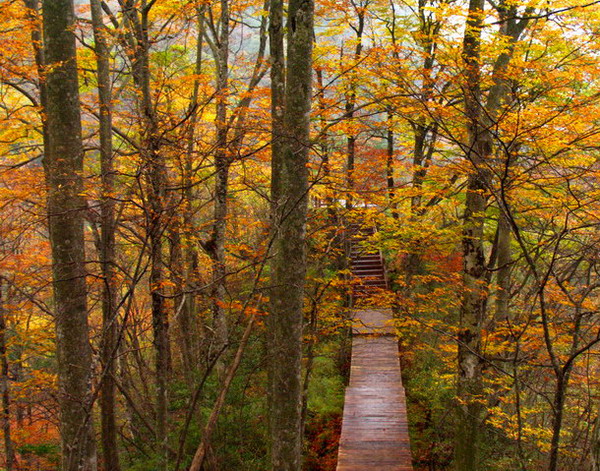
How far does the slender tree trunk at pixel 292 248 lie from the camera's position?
4.06 meters

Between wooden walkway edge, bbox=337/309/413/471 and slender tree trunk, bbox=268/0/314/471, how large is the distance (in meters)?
3.74

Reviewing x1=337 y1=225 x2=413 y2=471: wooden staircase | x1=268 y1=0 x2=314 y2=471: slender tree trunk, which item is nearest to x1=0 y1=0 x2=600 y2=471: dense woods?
x1=268 y1=0 x2=314 y2=471: slender tree trunk

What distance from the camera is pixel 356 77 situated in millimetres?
10641

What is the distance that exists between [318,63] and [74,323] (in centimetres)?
932

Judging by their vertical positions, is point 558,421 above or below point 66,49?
below

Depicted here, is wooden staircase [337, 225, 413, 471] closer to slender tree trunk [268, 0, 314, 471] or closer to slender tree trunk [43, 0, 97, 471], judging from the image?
slender tree trunk [268, 0, 314, 471]

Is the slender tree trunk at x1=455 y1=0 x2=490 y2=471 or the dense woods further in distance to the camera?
the slender tree trunk at x1=455 y1=0 x2=490 y2=471

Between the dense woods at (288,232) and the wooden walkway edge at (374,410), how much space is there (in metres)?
0.89

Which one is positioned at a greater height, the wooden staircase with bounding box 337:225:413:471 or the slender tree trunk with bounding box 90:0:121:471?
the slender tree trunk with bounding box 90:0:121:471

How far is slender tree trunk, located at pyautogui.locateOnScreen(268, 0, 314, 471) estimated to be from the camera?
13.3 ft

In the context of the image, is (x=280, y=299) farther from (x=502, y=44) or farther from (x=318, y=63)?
(x=318, y=63)

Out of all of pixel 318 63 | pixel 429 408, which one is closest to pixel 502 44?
pixel 318 63

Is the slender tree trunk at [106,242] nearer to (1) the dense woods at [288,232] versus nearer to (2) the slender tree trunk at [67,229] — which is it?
(1) the dense woods at [288,232]

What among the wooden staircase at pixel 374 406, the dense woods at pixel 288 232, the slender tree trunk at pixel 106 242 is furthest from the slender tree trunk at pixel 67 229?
the wooden staircase at pixel 374 406
